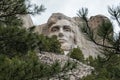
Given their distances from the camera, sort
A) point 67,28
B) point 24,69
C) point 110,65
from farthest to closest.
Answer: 1. point 67,28
2. point 24,69
3. point 110,65

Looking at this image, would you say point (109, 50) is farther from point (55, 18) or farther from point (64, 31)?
point (55, 18)

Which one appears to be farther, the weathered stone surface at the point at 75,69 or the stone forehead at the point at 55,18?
the stone forehead at the point at 55,18

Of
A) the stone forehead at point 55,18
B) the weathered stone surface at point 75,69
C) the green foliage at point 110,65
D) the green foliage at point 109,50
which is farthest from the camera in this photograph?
the stone forehead at point 55,18

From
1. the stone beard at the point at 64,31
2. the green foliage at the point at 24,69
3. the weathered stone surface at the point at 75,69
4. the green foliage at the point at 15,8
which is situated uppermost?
the green foliage at the point at 15,8

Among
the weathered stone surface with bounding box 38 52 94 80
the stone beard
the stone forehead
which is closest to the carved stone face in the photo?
the stone beard

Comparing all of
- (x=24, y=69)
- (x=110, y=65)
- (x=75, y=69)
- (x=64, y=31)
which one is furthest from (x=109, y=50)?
(x=64, y=31)

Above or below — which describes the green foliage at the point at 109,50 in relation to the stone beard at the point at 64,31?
above

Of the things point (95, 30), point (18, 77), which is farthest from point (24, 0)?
point (95, 30)

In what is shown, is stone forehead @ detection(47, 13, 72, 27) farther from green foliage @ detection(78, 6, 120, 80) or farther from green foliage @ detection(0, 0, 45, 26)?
green foliage @ detection(78, 6, 120, 80)

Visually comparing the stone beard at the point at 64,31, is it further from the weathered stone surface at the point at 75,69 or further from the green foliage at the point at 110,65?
the green foliage at the point at 110,65

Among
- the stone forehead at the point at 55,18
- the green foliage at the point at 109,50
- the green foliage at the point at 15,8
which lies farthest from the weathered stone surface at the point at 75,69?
the stone forehead at the point at 55,18

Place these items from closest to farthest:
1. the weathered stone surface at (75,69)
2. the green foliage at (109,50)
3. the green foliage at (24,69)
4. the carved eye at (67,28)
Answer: the green foliage at (109,50), the green foliage at (24,69), the weathered stone surface at (75,69), the carved eye at (67,28)

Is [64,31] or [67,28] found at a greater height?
[67,28]

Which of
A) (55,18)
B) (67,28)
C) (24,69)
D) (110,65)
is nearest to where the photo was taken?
(110,65)
